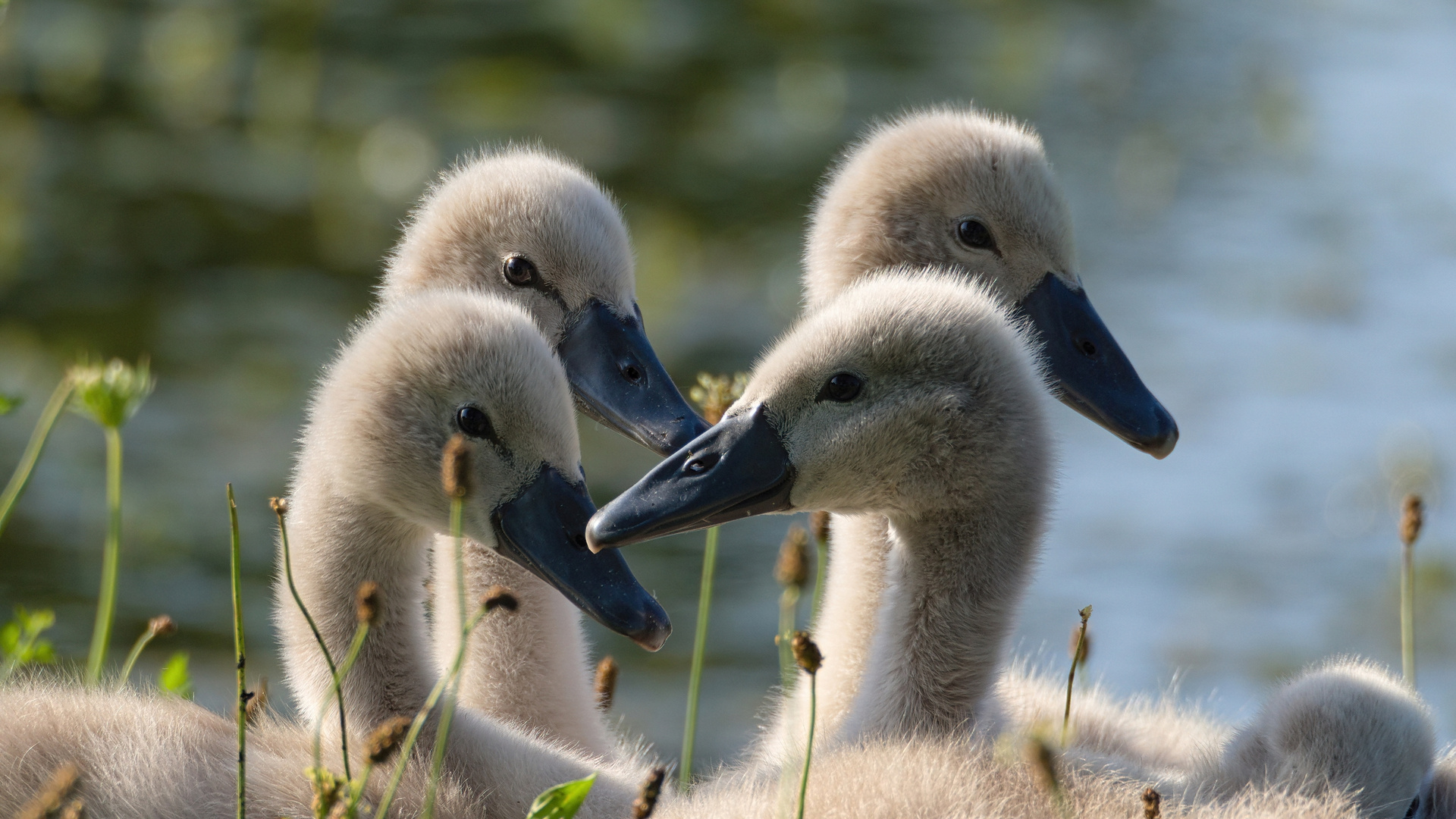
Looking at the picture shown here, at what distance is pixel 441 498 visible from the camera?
3238mm

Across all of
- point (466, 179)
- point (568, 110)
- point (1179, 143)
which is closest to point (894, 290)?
point (466, 179)

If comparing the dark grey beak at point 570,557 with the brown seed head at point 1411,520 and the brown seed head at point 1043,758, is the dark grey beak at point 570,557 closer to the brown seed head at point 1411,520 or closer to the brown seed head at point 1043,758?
the brown seed head at point 1043,758

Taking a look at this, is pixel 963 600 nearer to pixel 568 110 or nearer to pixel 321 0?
pixel 568 110

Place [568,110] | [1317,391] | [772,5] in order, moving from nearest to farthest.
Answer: [1317,391], [568,110], [772,5]

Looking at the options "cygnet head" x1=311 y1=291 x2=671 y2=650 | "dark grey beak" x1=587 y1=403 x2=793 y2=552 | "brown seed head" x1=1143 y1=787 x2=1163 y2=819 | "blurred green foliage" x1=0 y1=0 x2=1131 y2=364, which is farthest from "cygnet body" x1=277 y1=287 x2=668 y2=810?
"blurred green foliage" x1=0 y1=0 x2=1131 y2=364

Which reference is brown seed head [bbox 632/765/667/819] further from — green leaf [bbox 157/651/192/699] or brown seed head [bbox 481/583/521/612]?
green leaf [bbox 157/651/192/699]

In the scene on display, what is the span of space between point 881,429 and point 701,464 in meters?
0.35

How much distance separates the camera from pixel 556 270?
4082mm

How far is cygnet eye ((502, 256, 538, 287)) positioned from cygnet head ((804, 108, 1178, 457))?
68cm

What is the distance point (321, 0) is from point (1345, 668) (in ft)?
40.4

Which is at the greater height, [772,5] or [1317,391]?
[772,5]

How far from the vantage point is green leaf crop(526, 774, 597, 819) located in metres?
2.58

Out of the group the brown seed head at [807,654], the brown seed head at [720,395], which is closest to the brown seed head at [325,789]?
the brown seed head at [807,654]

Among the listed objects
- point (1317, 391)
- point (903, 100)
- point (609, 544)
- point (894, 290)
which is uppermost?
point (903, 100)
